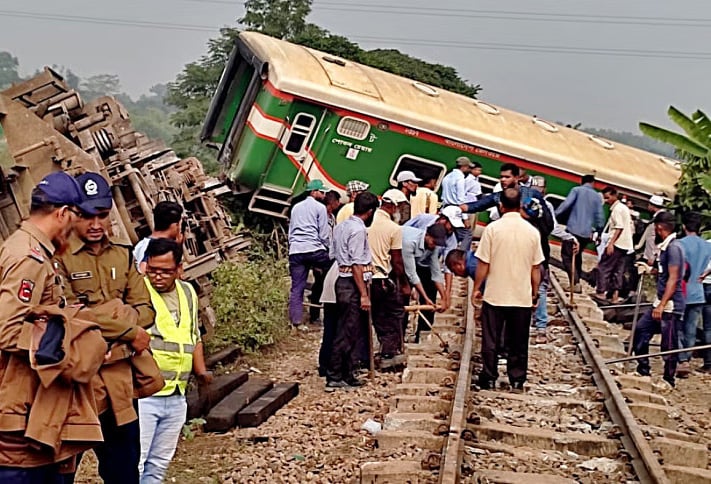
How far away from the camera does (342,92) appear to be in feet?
40.5

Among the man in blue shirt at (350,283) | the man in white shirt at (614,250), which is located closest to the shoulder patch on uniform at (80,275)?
the man in blue shirt at (350,283)

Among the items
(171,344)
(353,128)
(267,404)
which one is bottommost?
(267,404)

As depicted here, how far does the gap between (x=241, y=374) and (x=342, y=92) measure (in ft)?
A: 20.1

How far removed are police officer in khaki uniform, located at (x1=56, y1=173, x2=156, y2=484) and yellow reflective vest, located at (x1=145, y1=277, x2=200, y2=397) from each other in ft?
0.99

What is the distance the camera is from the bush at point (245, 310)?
28.5 ft

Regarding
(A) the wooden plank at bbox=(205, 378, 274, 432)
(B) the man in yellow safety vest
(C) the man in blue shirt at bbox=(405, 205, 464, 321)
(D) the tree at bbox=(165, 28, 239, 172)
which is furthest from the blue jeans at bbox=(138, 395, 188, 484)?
(D) the tree at bbox=(165, 28, 239, 172)

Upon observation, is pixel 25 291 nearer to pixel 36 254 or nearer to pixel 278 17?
pixel 36 254

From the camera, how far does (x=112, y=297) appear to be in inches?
148

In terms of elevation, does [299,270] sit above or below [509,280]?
below

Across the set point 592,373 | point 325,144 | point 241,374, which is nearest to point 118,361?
point 241,374

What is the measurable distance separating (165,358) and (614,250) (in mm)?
8952

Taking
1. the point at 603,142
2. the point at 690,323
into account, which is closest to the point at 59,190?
the point at 690,323

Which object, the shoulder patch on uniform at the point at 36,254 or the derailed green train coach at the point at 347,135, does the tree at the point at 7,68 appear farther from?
the shoulder patch on uniform at the point at 36,254

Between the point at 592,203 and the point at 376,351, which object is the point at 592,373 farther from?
the point at 592,203
